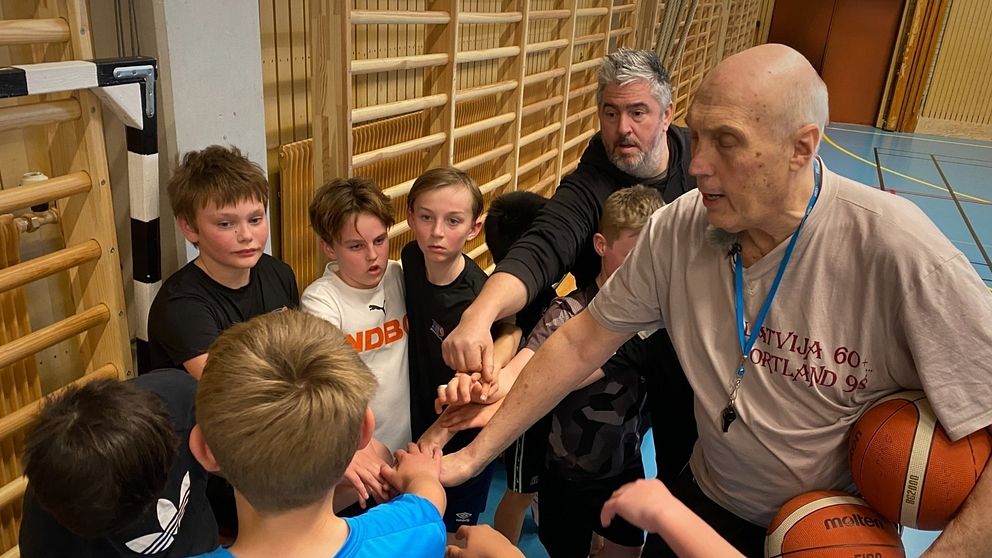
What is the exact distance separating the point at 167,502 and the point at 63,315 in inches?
42.6

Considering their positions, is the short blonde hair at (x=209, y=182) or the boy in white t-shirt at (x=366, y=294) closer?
the short blonde hair at (x=209, y=182)

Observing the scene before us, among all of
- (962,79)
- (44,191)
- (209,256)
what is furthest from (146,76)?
(962,79)

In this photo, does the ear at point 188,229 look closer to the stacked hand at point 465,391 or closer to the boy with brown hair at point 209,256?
the boy with brown hair at point 209,256

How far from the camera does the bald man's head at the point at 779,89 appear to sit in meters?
1.42

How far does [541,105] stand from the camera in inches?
208

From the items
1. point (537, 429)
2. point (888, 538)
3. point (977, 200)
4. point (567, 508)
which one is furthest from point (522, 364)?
point (977, 200)

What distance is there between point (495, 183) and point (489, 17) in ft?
3.71

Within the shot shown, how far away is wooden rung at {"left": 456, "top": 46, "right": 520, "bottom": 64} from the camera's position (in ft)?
12.4

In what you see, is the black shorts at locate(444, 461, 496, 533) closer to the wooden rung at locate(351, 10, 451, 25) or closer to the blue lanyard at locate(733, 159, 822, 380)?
the blue lanyard at locate(733, 159, 822, 380)

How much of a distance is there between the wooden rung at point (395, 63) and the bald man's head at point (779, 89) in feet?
6.03

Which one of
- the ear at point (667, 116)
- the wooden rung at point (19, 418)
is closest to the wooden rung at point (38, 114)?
the wooden rung at point (19, 418)

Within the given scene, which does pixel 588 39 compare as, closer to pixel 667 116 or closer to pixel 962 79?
pixel 667 116

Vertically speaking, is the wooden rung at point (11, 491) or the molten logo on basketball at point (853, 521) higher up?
the molten logo on basketball at point (853, 521)

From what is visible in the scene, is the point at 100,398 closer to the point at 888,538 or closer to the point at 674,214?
the point at 674,214
